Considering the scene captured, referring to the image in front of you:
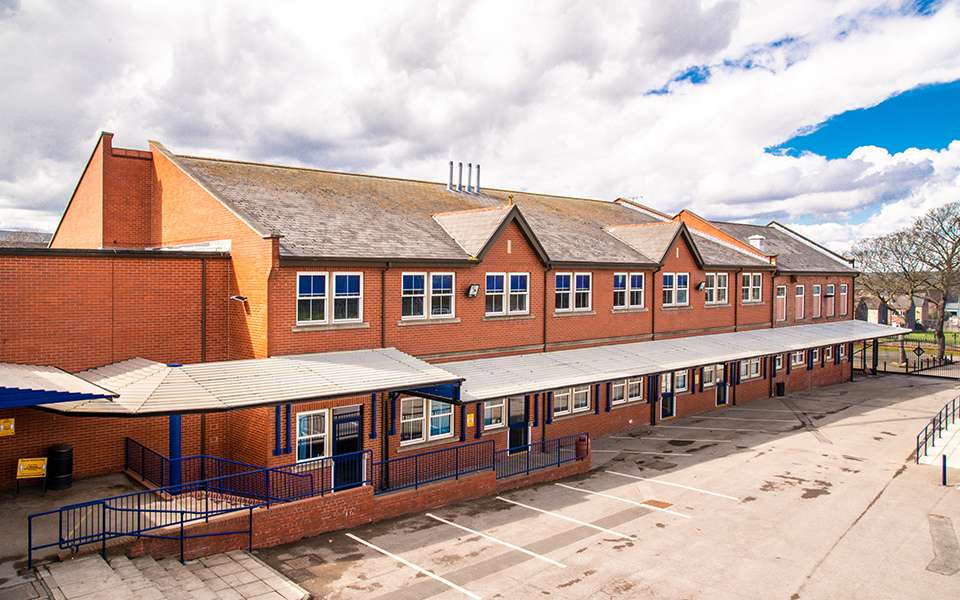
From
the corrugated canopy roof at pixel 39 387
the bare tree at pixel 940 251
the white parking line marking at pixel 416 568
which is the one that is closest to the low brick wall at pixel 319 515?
the white parking line marking at pixel 416 568

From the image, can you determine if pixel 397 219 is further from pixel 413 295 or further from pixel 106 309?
pixel 106 309

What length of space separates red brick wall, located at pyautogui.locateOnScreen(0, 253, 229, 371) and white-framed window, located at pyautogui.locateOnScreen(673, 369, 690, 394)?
19.8 m

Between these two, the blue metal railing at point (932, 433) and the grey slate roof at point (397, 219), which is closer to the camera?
the grey slate roof at point (397, 219)

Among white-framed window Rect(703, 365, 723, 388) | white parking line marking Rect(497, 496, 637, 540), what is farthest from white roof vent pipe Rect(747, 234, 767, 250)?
white parking line marking Rect(497, 496, 637, 540)

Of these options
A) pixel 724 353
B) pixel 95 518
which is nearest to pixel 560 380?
pixel 724 353

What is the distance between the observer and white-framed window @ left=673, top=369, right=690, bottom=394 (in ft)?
96.8

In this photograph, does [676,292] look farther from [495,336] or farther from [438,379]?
[438,379]

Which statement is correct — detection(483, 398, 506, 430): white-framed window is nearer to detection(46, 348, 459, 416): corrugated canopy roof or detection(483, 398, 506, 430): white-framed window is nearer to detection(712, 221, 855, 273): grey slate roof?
detection(46, 348, 459, 416): corrugated canopy roof

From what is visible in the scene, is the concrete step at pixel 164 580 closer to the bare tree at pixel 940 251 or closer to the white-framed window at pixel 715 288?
the white-framed window at pixel 715 288

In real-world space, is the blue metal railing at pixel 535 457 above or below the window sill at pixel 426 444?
below

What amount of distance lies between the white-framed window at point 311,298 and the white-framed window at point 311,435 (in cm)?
255

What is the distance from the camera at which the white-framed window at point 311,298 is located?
57.6 ft

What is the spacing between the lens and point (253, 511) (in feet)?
45.6

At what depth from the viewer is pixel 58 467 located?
15.4 meters
